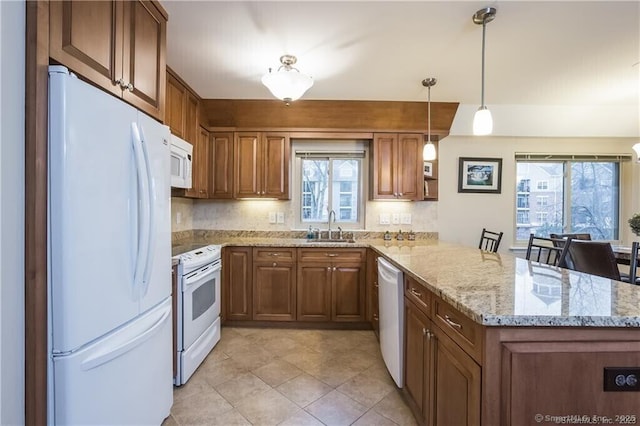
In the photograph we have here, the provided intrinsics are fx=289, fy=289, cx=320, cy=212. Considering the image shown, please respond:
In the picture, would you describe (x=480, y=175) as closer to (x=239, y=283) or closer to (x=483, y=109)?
(x=483, y=109)

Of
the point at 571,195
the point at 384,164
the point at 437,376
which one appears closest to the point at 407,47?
the point at 384,164

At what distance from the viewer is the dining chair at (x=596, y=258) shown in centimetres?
233

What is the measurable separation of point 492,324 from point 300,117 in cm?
289

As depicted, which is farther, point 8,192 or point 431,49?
point 431,49

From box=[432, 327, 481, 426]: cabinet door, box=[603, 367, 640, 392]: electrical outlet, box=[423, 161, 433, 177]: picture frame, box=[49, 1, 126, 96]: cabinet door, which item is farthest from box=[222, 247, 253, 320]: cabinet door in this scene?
box=[603, 367, 640, 392]: electrical outlet

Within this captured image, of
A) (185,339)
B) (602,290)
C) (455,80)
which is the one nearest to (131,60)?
(185,339)

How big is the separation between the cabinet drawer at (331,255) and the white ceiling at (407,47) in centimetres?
167

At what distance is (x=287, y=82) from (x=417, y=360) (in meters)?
1.98

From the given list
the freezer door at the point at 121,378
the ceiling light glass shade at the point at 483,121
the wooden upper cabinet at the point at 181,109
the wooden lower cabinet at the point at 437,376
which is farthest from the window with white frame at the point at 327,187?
the freezer door at the point at 121,378

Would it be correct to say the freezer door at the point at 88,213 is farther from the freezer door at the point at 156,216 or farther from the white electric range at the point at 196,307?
the white electric range at the point at 196,307

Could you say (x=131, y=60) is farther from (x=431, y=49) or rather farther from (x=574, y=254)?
(x=574, y=254)

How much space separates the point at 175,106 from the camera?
2.64 meters

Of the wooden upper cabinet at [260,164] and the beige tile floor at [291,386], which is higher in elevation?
the wooden upper cabinet at [260,164]

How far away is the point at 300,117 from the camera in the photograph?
332 centimetres
